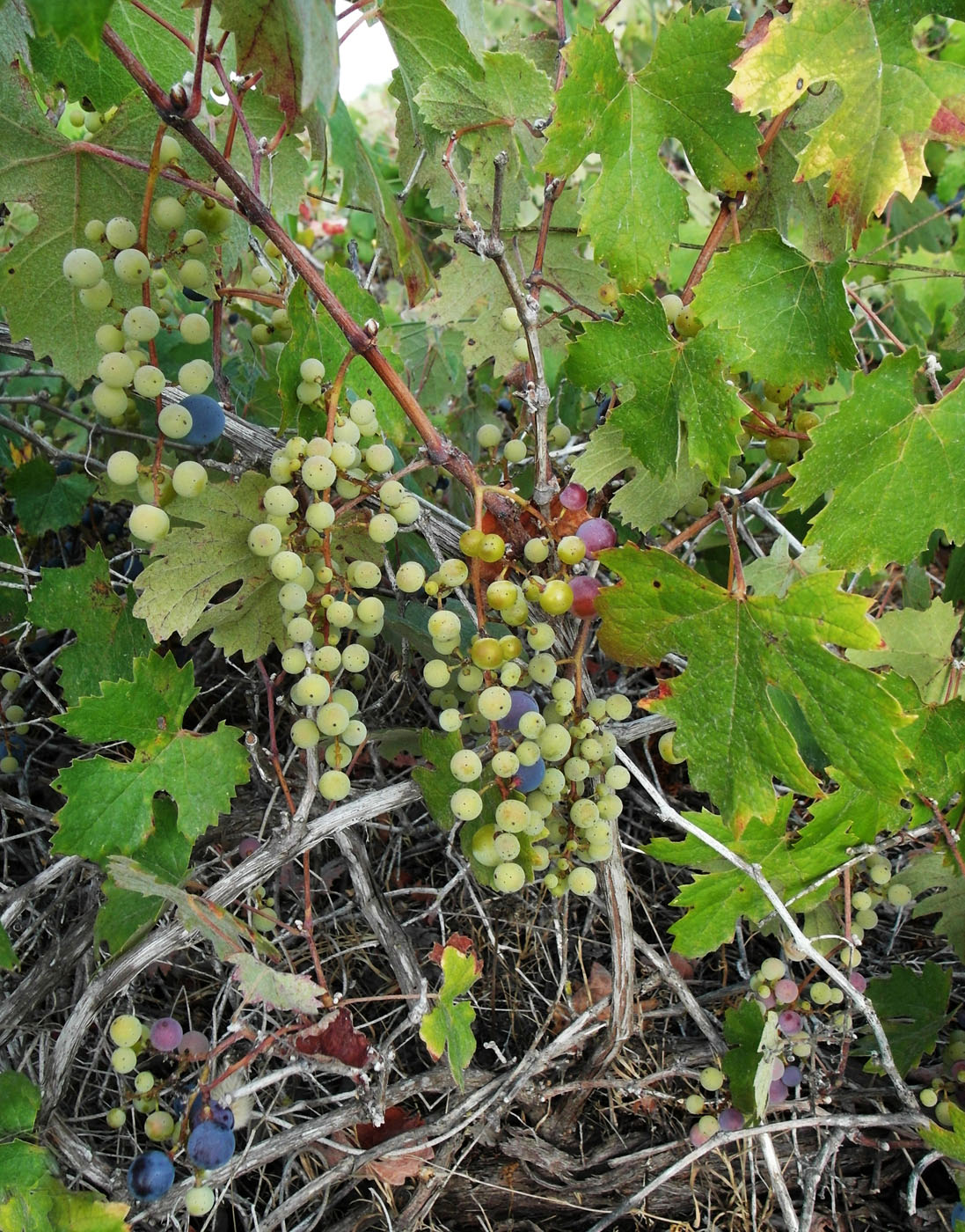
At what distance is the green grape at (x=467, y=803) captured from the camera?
2.85 ft

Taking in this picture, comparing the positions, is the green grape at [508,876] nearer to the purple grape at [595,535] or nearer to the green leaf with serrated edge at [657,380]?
the purple grape at [595,535]

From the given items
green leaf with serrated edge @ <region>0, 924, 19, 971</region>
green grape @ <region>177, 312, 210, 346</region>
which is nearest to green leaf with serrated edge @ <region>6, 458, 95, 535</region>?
green grape @ <region>177, 312, 210, 346</region>

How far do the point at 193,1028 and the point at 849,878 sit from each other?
31.9 inches

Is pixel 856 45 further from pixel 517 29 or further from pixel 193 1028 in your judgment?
pixel 193 1028

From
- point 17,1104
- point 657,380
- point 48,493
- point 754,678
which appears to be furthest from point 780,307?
point 17,1104

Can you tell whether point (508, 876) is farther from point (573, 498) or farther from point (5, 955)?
point (5, 955)

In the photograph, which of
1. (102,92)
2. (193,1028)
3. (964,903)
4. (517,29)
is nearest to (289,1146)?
(193,1028)

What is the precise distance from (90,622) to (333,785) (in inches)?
16.3

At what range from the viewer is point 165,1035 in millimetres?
1013

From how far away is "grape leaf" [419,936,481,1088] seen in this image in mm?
923

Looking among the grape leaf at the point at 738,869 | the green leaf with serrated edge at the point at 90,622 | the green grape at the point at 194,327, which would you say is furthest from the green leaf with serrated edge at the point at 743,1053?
the green grape at the point at 194,327

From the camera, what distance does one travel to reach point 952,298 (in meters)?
2.12

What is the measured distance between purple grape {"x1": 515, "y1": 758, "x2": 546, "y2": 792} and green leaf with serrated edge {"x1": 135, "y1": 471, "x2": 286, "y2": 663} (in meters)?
0.29

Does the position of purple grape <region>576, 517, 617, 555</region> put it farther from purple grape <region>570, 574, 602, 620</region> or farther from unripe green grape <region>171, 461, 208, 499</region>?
unripe green grape <region>171, 461, 208, 499</region>
